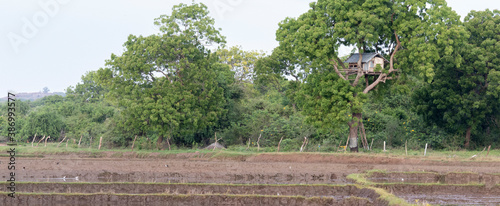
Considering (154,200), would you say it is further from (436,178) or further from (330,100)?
(330,100)

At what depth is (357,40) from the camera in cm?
3409

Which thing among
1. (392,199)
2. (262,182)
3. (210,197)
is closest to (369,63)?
(262,182)

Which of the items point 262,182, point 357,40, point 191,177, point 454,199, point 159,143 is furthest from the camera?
point 159,143

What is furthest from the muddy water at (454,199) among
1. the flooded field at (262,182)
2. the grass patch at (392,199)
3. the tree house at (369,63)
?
the tree house at (369,63)

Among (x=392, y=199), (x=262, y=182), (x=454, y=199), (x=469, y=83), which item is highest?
(x=469, y=83)

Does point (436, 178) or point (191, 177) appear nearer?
point (436, 178)

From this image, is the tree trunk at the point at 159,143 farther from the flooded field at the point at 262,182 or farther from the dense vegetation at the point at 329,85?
the flooded field at the point at 262,182

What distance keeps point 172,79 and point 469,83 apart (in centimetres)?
2160

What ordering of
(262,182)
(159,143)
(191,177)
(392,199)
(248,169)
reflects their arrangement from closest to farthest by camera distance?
(392,199) < (262,182) < (191,177) < (248,169) < (159,143)

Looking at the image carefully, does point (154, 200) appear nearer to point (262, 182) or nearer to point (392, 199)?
point (262, 182)

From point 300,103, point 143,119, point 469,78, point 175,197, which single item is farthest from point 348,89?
point 175,197

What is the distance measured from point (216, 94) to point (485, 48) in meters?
19.9

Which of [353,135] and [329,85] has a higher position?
[329,85]

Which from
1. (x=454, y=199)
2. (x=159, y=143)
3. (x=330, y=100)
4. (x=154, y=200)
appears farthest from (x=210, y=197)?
(x=159, y=143)
